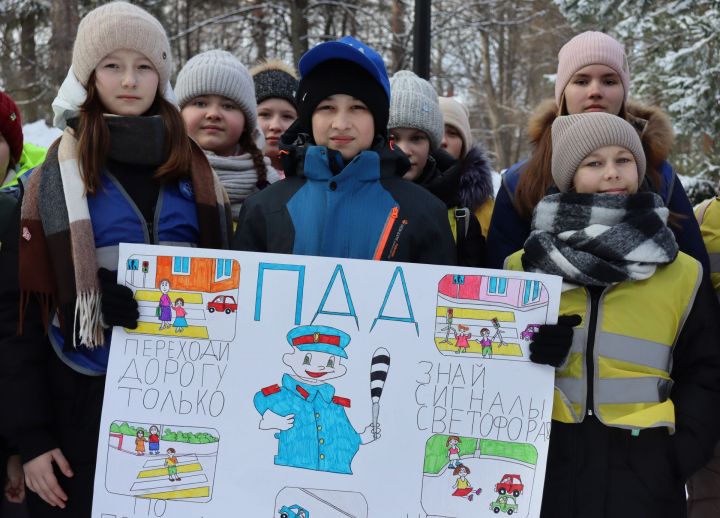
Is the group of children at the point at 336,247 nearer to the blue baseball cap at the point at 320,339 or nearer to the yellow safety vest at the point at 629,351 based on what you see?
the yellow safety vest at the point at 629,351

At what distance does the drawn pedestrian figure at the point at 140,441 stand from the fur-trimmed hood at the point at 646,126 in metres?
2.00

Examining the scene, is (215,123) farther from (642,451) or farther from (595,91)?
(642,451)

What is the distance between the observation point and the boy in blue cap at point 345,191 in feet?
7.54

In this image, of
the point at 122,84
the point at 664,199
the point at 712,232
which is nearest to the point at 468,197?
the point at 664,199

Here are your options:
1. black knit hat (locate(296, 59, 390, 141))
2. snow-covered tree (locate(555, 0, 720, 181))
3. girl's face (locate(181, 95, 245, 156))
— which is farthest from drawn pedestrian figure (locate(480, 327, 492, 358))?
snow-covered tree (locate(555, 0, 720, 181))

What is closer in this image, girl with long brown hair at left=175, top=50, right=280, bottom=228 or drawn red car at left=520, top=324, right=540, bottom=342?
drawn red car at left=520, top=324, right=540, bottom=342

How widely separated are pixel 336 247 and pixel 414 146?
50.8 inches

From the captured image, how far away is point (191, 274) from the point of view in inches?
87.5

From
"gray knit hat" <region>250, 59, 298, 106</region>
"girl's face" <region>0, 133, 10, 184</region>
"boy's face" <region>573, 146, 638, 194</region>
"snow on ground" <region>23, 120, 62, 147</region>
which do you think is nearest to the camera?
"boy's face" <region>573, 146, 638, 194</region>

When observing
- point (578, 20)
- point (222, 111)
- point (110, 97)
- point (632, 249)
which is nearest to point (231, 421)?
point (110, 97)

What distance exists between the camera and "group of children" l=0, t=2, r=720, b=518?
87.4 inches

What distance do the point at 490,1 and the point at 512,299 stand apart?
507 inches

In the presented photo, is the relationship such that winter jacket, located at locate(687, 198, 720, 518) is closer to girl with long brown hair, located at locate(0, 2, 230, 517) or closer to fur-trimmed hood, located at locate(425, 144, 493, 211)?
fur-trimmed hood, located at locate(425, 144, 493, 211)

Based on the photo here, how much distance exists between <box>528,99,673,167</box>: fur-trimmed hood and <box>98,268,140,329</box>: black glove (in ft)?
6.04
